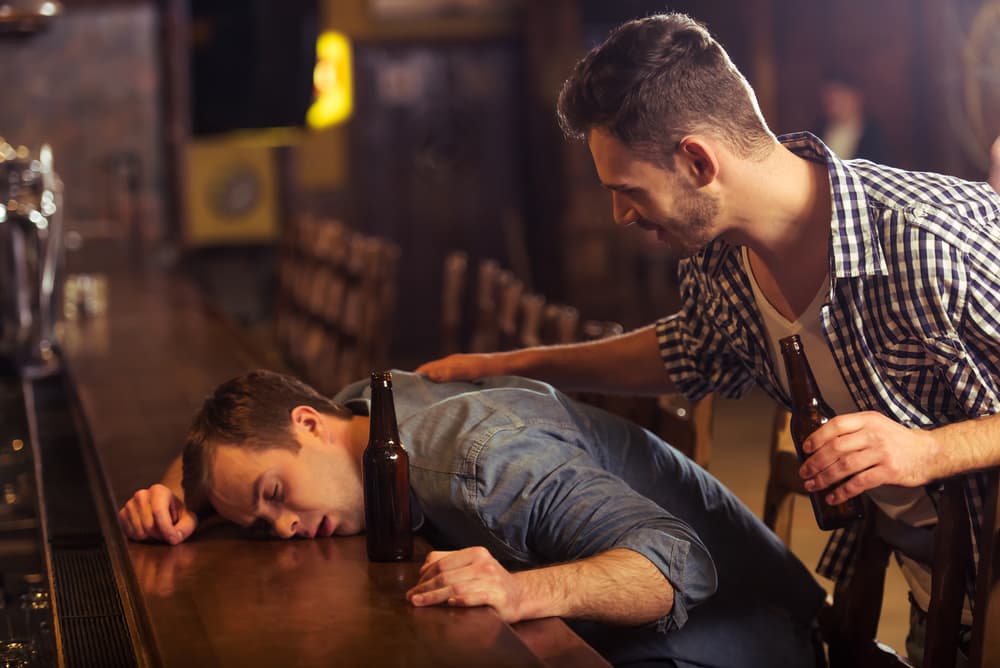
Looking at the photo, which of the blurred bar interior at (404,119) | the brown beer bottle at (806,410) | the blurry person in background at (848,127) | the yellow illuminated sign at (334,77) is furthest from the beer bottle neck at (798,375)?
the yellow illuminated sign at (334,77)

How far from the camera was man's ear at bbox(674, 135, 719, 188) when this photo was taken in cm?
197

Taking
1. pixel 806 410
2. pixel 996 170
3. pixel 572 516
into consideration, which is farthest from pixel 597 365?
pixel 996 170

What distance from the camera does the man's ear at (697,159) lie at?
6.48ft

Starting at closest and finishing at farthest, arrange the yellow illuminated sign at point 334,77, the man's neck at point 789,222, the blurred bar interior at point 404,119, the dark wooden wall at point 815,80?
the man's neck at point 789,222
the blurred bar interior at point 404,119
the dark wooden wall at point 815,80
the yellow illuminated sign at point 334,77

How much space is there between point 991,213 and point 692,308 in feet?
1.89

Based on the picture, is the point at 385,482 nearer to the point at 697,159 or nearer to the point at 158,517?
the point at 158,517

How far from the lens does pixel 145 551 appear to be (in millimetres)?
1920

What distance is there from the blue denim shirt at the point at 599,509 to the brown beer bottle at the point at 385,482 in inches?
2.7

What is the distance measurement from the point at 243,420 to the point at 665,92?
2.52ft

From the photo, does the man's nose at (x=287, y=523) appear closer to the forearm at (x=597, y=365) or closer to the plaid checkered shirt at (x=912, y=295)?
the forearm at (x=597, y=365)

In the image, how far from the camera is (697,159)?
199cm

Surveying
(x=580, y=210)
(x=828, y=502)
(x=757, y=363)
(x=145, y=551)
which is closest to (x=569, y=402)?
(x=757, y=363)

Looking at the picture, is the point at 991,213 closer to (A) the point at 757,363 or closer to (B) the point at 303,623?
(A) the point at 757,363

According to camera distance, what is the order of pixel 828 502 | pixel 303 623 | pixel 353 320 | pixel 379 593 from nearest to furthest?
pixel 303 623 → pixel 379 593 → pixel 828 502 → pixel 353 320
